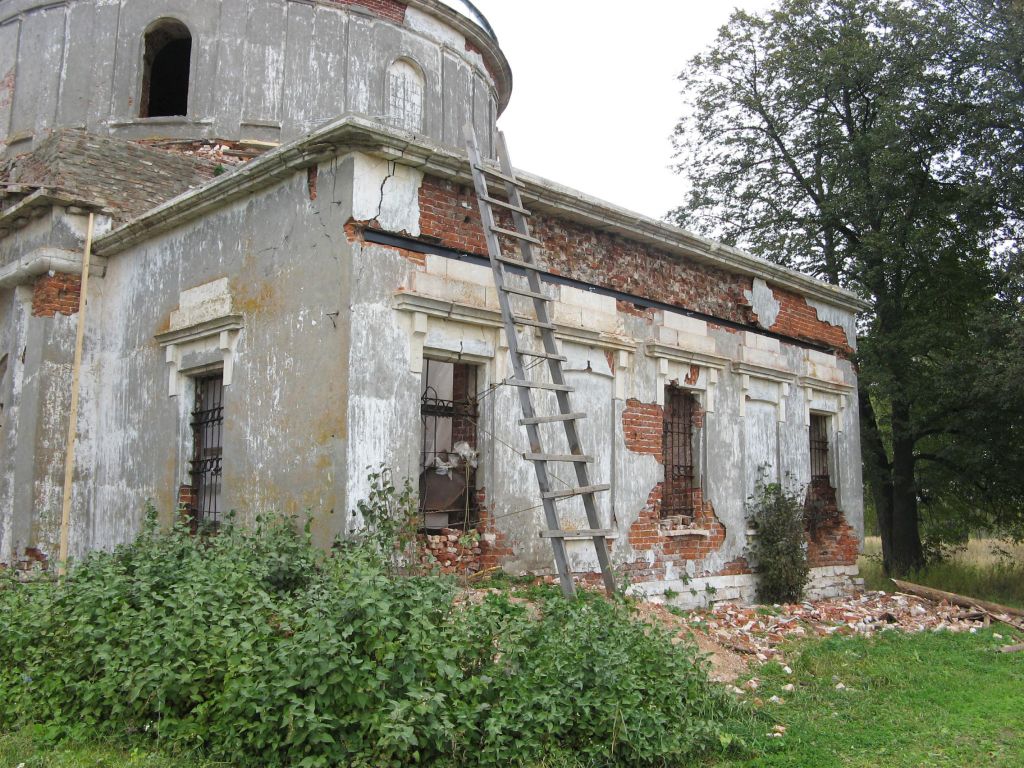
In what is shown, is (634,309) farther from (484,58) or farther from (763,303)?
(484,58)

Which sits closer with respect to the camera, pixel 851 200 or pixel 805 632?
pixel 805 632

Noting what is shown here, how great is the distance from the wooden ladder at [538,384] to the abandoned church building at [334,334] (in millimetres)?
328

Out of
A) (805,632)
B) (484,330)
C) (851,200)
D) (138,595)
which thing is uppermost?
(851,200)

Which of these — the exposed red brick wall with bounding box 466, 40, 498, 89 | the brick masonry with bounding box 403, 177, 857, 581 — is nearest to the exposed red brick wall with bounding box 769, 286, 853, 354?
the brick masonry with bounding box 403, 177, 857, 581

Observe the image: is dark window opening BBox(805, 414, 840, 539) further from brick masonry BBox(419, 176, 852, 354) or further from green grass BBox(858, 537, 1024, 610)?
green grass BBox(858, 537, 1024, 610)

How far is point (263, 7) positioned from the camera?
15016mm

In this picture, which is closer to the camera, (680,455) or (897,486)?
(680,455)

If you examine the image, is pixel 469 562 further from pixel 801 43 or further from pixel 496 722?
pixel 801 43

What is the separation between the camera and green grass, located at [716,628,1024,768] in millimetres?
5676

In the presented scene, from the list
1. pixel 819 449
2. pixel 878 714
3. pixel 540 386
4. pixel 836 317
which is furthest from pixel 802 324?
pixel 878 714

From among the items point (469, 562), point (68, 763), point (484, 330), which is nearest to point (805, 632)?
point (469, 562)

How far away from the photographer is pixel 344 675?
4.78 m

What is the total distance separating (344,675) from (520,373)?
353 centimetres

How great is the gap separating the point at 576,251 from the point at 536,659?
5.55 meters
